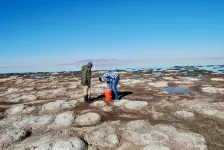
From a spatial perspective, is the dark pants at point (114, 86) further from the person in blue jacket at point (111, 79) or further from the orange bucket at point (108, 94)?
the orange bucket at point (108, 94)

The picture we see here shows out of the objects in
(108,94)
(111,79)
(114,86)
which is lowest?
(108,94)

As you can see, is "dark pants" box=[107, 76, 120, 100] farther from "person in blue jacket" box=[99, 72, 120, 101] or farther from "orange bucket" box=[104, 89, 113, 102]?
"orange bucket" box=[104, 89, 113, 102]

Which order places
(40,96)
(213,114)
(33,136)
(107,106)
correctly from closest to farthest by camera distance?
(33,136), (213,114), (107,106), (40,96)

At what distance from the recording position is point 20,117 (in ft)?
34.8

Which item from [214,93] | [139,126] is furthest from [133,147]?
[214,93]

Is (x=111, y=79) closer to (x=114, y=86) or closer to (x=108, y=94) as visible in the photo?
(x=114, y=86)

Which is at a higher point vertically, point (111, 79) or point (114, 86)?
point (111, 79)

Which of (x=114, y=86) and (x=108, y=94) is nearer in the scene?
(x=108, y=94)

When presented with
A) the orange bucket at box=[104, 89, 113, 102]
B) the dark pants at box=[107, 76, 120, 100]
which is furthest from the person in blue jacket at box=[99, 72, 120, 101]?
the orange bucket at box=[104, 89, 113, 102]

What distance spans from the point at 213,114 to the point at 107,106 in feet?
18.6

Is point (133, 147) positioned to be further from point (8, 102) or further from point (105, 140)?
point (8, 102)

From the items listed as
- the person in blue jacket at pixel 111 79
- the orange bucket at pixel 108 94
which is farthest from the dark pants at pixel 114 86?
the orange bucket at pixel 108 94

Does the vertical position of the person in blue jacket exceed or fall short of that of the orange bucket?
it exceeds it

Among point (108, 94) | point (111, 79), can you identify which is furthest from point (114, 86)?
point (108, 94)
